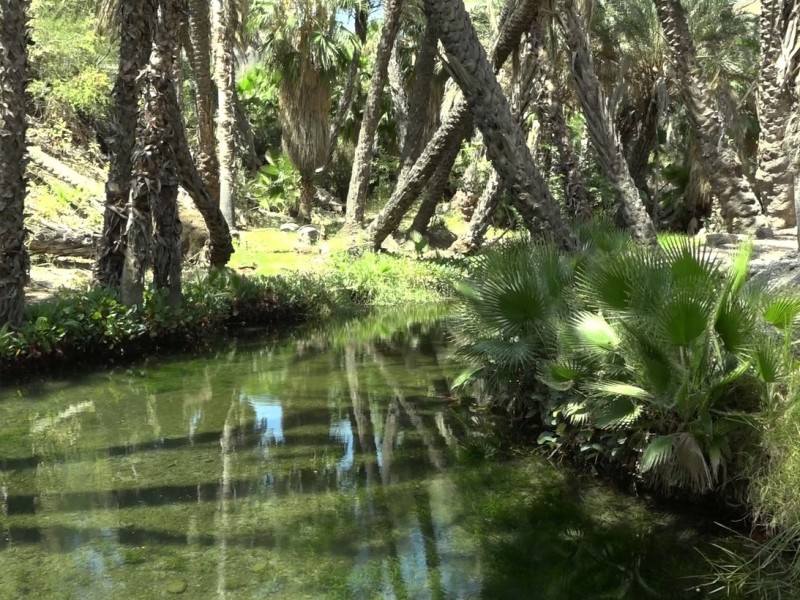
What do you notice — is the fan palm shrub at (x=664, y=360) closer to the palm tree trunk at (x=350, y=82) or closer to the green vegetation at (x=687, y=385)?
the green vegetation at (x=687, y=385)

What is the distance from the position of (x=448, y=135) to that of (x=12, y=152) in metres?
9.56

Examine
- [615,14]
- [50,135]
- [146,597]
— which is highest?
[615,14]

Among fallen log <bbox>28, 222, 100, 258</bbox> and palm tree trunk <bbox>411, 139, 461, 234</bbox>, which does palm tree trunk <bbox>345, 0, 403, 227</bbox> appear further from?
fallen log <bbox>28, 222, 100, 258</bbox>

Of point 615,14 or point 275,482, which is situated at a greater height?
point 615,14

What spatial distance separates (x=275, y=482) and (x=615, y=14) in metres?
22.9

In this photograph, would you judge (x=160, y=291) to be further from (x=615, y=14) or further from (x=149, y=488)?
(x=615, y=14)

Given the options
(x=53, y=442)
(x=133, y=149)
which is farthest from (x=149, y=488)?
(x=133, y=149)

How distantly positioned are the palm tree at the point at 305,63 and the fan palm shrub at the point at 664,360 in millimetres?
18416

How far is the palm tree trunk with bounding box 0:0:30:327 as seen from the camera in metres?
9.14

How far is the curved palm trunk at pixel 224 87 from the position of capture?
65.7 ft

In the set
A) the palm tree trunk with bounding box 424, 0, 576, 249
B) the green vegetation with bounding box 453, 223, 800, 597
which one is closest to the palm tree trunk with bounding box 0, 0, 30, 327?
the palm tree trunk with bounding box 424, 0, 576, 249

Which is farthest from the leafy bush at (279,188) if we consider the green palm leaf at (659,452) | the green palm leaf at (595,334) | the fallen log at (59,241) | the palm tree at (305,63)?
the green palm leaf at (659,452)

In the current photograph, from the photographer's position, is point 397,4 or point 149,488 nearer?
point 149,488

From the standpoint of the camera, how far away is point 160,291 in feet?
36.1
